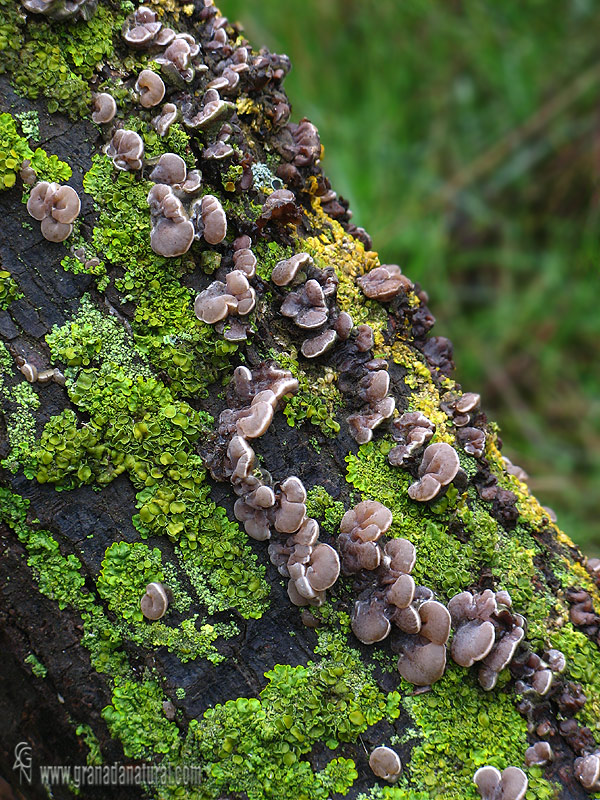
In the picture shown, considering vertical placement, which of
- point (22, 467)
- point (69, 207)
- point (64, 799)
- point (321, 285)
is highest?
point (321, 285)

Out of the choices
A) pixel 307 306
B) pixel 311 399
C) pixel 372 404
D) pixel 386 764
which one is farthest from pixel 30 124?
pixel 386 764

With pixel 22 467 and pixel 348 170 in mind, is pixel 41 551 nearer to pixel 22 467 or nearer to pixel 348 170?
pixel 22 467

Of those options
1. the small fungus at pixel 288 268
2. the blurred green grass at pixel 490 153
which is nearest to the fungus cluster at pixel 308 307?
the small fungus at pixel 288 268

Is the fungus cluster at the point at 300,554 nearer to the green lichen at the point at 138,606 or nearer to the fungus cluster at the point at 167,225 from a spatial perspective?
the green lichen at the point at 138,606

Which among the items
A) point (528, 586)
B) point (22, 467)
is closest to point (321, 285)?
point (22, 467)

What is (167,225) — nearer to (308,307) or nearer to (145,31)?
(308,307)

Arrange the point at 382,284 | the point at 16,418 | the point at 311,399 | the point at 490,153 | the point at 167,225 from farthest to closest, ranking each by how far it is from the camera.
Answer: the point at 490,153
the point at 382,284
the point at 311,399
the point at 167,225
the point at 16,418
